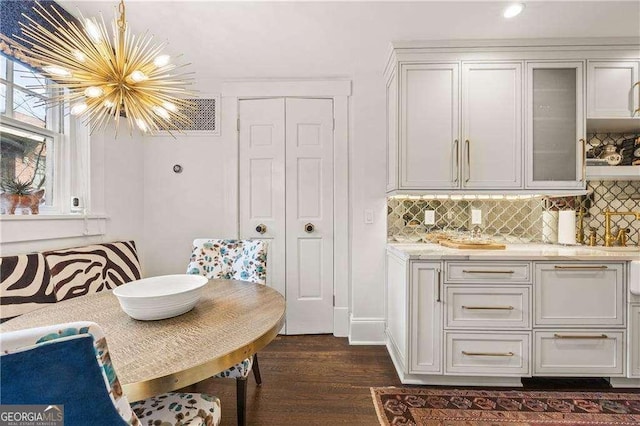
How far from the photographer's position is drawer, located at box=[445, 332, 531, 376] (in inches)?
73.4

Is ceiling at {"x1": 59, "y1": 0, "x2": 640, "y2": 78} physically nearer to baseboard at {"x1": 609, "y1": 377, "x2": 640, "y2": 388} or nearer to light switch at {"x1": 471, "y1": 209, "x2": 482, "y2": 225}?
light switch at {"x1": 471, "y1": 209, "x2": 482, "y2": 225}

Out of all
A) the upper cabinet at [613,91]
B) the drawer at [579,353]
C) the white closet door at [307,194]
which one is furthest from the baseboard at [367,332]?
the upper cabinet at [613,91]

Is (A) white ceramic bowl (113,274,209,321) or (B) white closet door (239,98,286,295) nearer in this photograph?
(A) white ceramic bowl (113,274,209,321)

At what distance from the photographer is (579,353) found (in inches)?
73.5

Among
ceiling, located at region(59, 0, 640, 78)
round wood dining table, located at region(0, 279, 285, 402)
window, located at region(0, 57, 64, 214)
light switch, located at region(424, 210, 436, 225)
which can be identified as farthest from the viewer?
light switch, located at region(424, 210, 436, 225)

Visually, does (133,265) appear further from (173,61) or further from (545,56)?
(545,56)

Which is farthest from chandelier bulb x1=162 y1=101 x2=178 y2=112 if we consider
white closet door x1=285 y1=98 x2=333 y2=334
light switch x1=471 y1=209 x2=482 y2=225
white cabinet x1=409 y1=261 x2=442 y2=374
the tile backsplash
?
light switch x1=471 y1=209 x2=482 y2=225

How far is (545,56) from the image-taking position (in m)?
2.13

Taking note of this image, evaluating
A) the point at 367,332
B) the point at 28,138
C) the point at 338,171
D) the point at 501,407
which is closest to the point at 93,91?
the point at 28,138

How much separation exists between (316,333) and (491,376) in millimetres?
1461

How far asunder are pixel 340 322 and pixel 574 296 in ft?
5.90

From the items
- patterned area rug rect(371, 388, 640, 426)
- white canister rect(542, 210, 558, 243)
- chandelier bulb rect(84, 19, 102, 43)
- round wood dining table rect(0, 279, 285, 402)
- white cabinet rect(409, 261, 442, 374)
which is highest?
chandelier bulb rect(84, 19, 102, 43)

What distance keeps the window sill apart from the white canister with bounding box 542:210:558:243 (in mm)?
3761

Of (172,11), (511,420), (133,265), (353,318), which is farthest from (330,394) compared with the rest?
(172,11)
